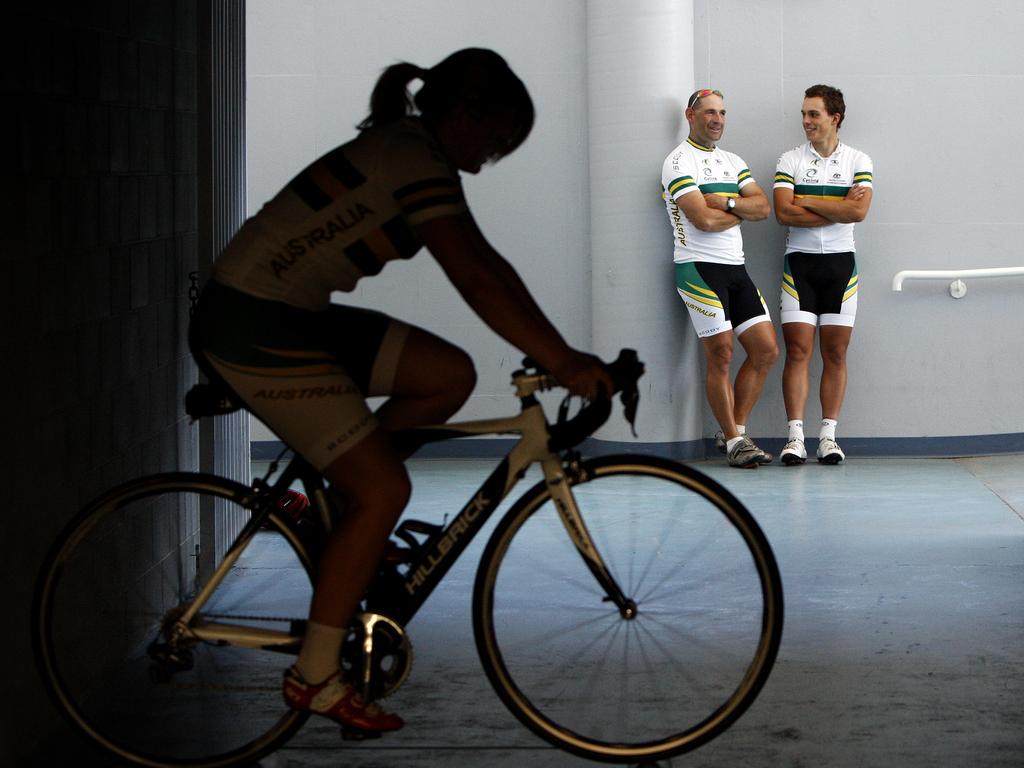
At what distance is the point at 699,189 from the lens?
779 cm

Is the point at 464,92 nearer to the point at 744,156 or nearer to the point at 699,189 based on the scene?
the point at 699,189

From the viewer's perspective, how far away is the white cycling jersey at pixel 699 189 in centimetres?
779

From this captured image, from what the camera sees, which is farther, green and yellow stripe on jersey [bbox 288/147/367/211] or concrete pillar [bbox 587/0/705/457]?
concrete pillar [bbox 587/0/705/457]

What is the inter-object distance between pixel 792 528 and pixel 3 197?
400 cm

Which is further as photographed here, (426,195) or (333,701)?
(333,701)

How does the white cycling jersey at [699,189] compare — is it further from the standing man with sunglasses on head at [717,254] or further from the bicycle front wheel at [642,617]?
the bicycle front wheel at [642,617]

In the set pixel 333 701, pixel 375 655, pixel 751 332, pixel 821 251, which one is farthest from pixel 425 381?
pixel 821 251

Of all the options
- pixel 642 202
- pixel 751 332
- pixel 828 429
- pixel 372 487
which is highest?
pixel 642 202

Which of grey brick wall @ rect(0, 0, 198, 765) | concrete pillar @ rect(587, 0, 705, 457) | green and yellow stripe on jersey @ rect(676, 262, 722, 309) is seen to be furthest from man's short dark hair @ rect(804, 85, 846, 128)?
grey brick wall @ rect(0, 0, 198, 765)

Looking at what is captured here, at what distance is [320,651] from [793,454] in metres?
5.37

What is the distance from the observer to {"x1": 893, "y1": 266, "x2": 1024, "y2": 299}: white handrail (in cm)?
812

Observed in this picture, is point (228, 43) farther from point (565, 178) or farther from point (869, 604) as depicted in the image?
point (565, 178)

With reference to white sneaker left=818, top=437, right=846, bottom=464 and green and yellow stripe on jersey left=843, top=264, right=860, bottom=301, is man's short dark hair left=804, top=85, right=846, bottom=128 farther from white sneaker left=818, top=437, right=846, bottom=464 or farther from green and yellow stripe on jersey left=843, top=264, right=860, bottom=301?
white sneaker left=818, top=437, right=846, bottom=464

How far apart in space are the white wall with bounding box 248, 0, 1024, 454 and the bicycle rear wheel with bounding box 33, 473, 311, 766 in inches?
171
